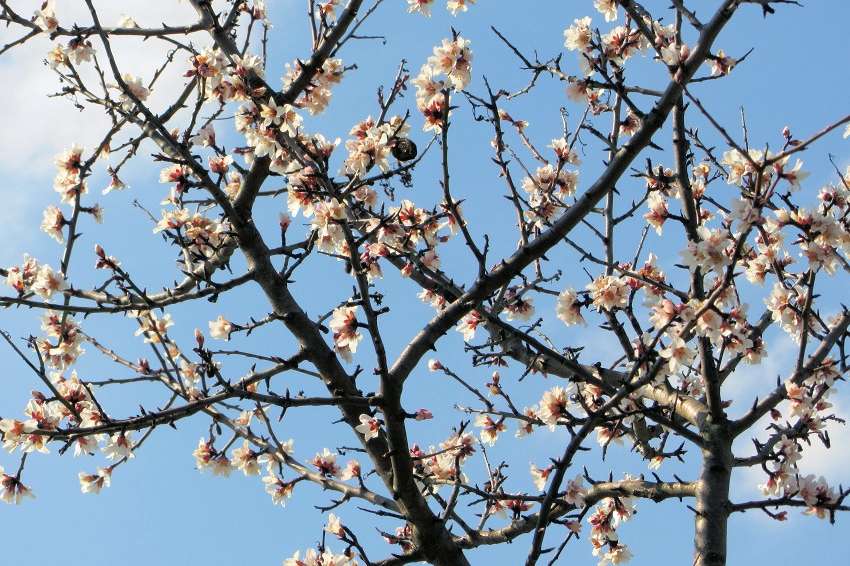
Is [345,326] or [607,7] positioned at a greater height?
[607,7]

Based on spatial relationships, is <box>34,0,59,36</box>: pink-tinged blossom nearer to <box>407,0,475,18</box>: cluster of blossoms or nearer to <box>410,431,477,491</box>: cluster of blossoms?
<box>407,0,475,18</box>: cluster of blossoms

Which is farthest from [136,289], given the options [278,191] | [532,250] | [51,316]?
[532,250]

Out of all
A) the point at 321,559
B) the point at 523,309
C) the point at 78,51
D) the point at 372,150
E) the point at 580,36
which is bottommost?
the point at 321,559

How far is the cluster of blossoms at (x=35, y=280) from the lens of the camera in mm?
3742

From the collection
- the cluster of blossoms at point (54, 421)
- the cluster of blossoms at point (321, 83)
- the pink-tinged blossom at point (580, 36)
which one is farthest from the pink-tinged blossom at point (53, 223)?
the pink-tinged blossom at point (580, 36)

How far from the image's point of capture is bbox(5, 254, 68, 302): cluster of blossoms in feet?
12.3

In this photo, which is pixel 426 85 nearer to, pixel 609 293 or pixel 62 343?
pixel 609 293

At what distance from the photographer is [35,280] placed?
154 inches

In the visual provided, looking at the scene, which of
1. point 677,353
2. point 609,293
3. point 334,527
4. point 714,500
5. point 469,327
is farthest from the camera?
point 469,327

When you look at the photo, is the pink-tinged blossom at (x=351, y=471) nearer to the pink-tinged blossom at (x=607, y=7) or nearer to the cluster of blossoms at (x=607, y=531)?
the cluster of blossoms at (x=607, y=531)

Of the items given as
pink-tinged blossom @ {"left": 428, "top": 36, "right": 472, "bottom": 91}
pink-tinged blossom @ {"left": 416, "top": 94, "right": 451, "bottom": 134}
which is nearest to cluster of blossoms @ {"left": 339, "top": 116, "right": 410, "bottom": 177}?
pink-tinged blossom @ {"left": 416, "top": 94, "right": 451, "bottom": 134}

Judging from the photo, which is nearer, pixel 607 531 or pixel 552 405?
pixel 552 405

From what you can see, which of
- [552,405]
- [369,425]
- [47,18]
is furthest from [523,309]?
[47,18]

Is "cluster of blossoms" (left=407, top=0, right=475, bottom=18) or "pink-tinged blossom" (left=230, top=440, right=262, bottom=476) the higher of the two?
"cluster of blossoms" (left=407, top=0, right=475, bottom=18)
